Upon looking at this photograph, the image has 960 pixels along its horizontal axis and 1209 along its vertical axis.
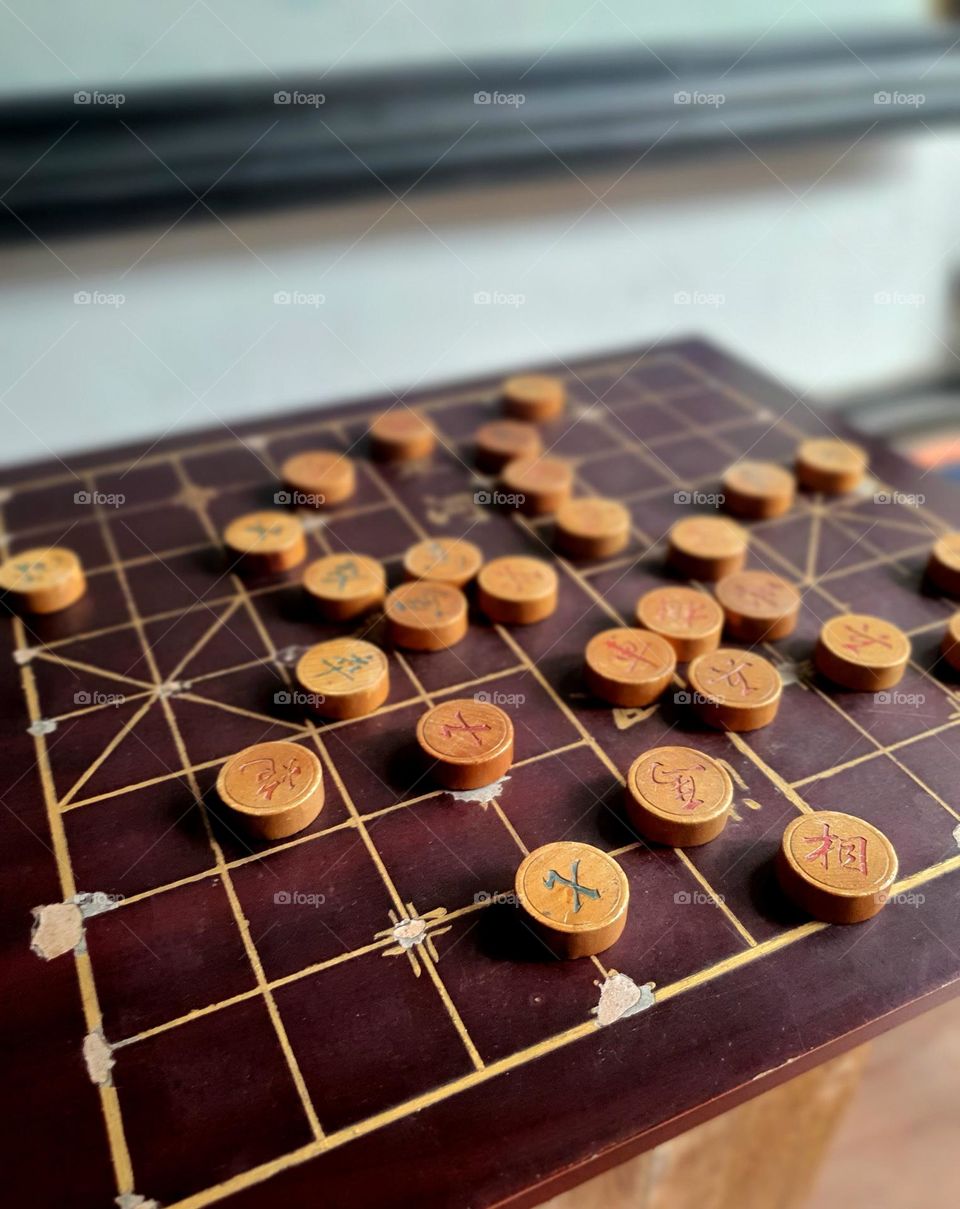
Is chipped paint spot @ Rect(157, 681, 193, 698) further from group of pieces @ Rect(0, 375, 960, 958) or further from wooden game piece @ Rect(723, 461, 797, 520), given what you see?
wooden game piece @ Rect(723, 461, 797, 520)

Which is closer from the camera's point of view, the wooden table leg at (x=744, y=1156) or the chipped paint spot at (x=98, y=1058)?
the chipped paint spot at (x=98, y=1058)

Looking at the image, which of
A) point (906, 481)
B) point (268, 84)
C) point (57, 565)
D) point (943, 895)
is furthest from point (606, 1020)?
point (268, 84)


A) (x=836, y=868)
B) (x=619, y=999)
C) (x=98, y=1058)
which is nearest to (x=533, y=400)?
(x=836, y=868)

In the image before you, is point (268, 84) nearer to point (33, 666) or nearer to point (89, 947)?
point (33, 666)

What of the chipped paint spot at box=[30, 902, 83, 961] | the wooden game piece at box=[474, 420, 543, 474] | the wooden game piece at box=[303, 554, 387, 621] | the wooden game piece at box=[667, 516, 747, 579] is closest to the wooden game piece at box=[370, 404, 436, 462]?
the wooden game piece at box=[474, 420, 543, 474]

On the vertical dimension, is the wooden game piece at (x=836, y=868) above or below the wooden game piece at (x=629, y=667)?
below

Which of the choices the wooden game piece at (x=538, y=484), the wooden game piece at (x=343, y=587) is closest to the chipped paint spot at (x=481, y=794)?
the wooden game piece at (x=343, y=587)

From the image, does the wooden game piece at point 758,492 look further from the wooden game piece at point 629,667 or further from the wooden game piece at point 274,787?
A: the wooden game piece at point 274,787
